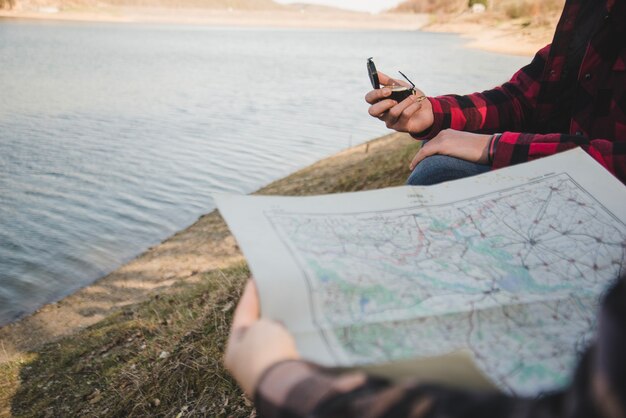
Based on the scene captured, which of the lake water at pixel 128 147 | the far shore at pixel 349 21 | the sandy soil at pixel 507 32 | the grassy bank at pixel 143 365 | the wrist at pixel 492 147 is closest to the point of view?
the wrist at pixel 492 147

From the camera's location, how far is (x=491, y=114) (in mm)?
1741

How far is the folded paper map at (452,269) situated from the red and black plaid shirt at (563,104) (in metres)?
0.17

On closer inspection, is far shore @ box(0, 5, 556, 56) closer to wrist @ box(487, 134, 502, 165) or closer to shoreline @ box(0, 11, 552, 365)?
shoreline @ box(0, 11, 552, 365)

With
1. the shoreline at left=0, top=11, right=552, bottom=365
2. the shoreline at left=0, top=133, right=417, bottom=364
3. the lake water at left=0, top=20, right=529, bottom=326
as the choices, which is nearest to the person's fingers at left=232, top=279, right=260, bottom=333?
the shoreline at left=0, top=133, right=417, bottom=364

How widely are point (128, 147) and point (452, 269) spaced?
27.8ft

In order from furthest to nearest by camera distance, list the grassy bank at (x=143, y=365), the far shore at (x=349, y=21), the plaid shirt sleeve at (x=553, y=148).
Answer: the far shore at (x=349, y=21), the grassy bank at (x=143, y=365), the plaid shirt sleeve at (x=553, y=148)

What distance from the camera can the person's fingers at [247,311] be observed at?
2.43 feet

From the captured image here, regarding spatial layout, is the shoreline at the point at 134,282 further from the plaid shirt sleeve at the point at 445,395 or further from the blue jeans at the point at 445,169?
the plaid shirt sleeve at the point at 445,395

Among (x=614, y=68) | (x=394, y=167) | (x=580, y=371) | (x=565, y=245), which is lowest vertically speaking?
(x=394, y=167)

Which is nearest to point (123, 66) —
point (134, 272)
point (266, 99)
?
point (266, 99)

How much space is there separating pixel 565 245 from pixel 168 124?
10070mm

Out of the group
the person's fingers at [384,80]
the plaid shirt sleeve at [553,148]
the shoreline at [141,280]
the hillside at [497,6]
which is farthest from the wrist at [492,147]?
the hillside at [497,6]

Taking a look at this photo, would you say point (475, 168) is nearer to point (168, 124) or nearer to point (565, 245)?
point (565, 245)

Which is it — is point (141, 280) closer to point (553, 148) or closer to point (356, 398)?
point (553, 148)
